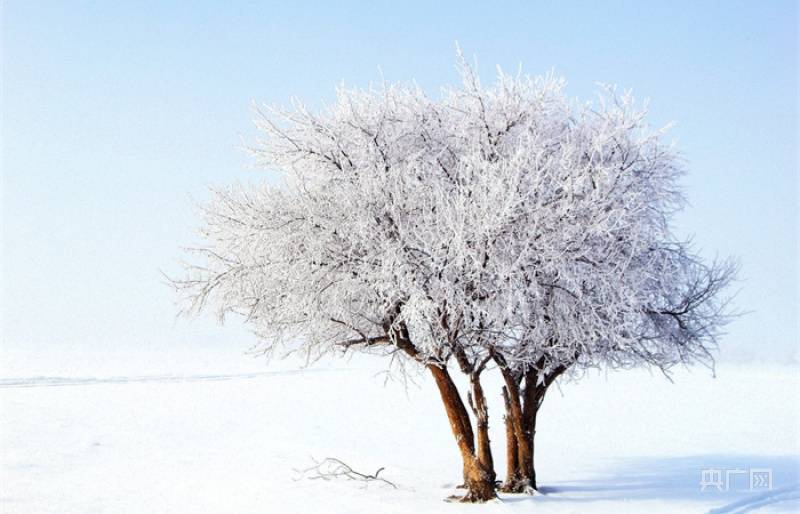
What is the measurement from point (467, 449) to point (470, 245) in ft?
13.9

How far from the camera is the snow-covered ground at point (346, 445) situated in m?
12.8

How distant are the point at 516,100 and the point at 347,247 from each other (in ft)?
13.4

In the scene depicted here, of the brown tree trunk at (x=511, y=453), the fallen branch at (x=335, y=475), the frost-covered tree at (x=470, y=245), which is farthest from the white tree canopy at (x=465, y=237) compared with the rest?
the fallen branch at (x=335, y=475)

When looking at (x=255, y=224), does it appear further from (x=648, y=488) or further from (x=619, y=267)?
(x=648, y=488)

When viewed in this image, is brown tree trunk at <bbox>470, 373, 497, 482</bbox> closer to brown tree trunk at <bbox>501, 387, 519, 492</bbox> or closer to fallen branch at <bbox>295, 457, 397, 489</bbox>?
brown tree trunk at <bbox>501, 387, 519, 492</bbox>

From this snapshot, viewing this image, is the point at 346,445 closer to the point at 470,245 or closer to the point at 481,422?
the point at 481,422

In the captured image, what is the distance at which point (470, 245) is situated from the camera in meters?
10.3

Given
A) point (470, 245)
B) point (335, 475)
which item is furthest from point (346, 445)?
point (470, 245)

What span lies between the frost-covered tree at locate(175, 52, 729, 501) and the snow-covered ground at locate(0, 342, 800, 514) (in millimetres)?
1662

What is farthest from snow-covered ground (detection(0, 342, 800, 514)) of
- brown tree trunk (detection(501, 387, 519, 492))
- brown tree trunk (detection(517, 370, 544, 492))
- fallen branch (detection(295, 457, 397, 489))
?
brown tree trunk (detection(501, 387, 519, 492))

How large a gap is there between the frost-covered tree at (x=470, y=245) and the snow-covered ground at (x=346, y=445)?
1.66 metres

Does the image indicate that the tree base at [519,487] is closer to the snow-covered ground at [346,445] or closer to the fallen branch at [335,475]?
the snow-covered ground at [346,445]

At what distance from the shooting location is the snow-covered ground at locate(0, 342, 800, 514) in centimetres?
1275

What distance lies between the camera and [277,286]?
39.4ft
